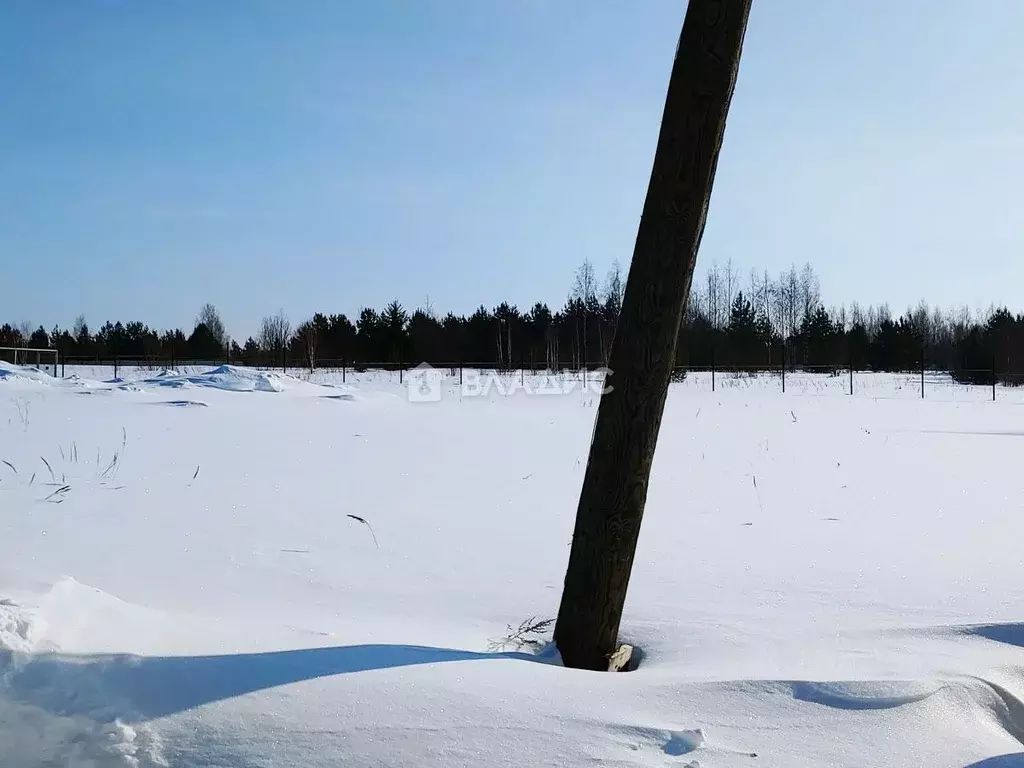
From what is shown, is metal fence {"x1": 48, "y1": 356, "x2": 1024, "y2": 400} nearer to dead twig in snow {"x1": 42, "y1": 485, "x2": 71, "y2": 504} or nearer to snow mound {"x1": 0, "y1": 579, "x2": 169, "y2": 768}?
dead twig in snow {"x1": 42, "y1": 485, "x2": 71, "y2": 504}

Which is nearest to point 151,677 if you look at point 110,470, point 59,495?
point 59,495

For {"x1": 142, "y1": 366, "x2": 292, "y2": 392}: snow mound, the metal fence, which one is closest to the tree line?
the metal fence

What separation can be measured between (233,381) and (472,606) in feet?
43.1

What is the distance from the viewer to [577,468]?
6957 millimetres

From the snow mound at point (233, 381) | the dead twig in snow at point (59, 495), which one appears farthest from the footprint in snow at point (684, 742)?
the snow mound at point (233, 381)

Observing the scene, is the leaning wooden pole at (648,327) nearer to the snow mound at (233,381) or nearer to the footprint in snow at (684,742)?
the footprint in snow at (684,742)

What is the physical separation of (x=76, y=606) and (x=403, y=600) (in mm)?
1348

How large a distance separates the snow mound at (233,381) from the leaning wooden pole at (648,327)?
42.6ft

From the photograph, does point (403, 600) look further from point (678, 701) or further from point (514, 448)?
point (514, 448)

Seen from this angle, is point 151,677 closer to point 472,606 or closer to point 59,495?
point 472,606

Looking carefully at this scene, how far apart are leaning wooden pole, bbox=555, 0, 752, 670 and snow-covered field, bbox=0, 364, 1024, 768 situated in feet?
0.80

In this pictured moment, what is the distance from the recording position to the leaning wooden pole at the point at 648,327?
2039 mm

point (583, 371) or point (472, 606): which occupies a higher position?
point (583, 371)

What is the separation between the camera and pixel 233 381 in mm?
15016
